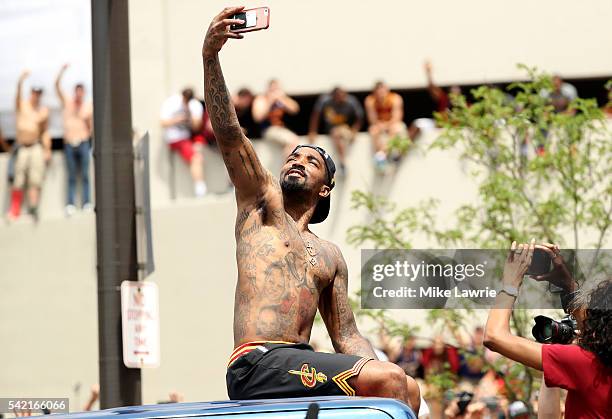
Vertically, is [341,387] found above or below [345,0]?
below

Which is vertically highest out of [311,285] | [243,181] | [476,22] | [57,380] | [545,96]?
[476,22]

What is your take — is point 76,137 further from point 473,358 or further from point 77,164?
point 473,358

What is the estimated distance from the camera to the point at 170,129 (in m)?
16.7

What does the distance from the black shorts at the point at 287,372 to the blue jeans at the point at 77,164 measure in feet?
39.6

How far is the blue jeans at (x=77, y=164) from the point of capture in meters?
17.3

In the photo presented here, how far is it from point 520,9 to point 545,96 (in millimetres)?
5210

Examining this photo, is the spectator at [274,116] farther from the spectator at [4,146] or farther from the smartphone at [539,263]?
the smartphone at [539,263]

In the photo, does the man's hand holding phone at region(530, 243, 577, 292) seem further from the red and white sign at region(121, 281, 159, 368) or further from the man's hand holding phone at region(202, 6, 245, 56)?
the red and white sign at region(121, 281, 159, 368)

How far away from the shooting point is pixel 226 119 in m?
5.71

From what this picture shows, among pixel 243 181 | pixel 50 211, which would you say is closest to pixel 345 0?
pixel 50 211

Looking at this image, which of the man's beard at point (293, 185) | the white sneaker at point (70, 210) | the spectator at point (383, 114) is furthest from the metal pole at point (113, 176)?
the white sneaker at point (70, 210)

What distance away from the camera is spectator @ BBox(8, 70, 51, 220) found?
1745cm

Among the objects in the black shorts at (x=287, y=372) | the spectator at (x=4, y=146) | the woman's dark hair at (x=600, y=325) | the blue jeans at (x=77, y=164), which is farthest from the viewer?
the spectator at (x=4, y=146)

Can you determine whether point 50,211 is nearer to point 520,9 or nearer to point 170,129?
point 170,129
